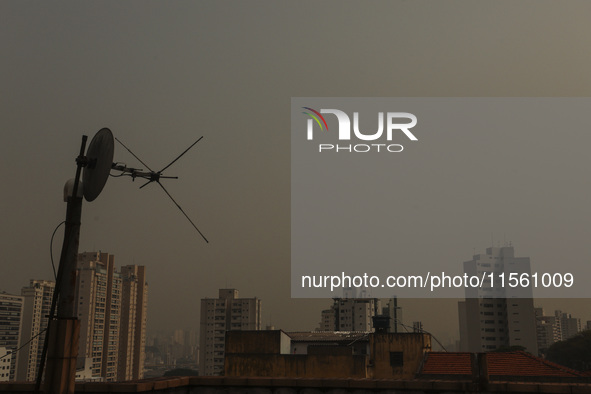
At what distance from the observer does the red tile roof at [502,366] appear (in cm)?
2758

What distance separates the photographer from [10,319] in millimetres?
118625

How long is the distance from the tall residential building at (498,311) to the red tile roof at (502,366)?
60.9m

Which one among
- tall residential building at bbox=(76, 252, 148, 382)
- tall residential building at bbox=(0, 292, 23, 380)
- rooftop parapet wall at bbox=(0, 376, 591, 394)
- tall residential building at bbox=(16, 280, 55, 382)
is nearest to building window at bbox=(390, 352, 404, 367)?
rooftop parapet wall at bbox=(0, 376, 591, 394)

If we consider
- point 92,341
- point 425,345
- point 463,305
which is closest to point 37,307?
point 92,341

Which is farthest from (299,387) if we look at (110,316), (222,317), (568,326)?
(568,326)

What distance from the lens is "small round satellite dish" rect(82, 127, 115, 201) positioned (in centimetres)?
745

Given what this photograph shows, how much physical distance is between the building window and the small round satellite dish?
27.6 m

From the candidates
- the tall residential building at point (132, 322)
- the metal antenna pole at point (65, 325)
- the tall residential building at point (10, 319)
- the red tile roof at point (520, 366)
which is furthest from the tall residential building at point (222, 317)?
the metal antenna pole at point (65, 325)

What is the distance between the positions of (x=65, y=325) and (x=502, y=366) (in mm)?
25725

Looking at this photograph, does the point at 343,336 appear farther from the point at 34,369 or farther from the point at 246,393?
the point at 34,369

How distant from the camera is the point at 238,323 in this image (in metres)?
143

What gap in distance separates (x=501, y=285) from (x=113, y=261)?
8345 centimetres

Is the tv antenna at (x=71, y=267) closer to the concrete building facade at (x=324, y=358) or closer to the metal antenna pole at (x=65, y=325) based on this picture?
the metal antenna pole at (x=65, y=325)

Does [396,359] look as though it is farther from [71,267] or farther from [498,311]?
[498,311]
